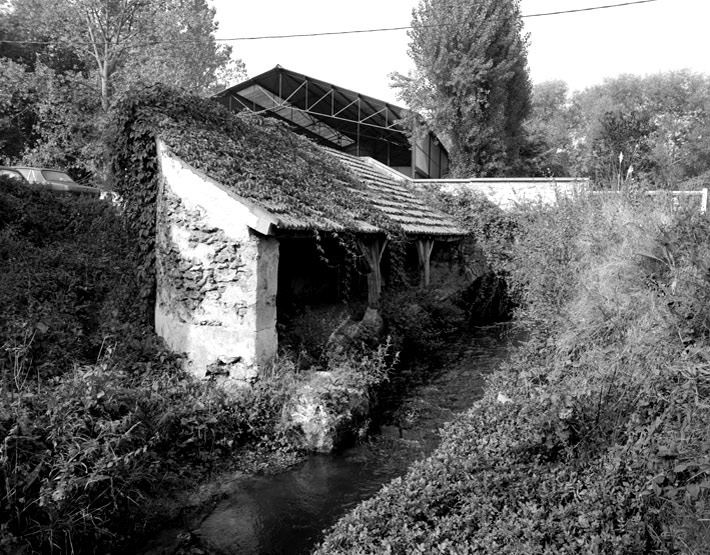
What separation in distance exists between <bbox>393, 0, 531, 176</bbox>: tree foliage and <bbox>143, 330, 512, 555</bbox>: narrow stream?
18426 mm

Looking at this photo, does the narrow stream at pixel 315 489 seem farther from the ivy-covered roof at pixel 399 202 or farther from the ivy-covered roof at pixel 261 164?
the ivy-covered roof at pixel 399 202

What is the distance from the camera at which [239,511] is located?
16.8 feet

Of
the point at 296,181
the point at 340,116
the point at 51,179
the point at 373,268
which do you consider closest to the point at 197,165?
the point at 296,181

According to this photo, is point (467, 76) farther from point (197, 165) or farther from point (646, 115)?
point (197, 165)

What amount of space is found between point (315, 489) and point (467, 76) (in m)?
21.9

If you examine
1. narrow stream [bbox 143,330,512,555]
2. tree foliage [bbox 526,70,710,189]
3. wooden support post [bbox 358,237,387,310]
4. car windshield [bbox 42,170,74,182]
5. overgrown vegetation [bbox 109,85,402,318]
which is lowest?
narrow stream [bbox 143,330,512,555]

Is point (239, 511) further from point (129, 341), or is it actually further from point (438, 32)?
point (438, 32)

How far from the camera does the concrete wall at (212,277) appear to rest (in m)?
6.84

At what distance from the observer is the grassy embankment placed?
359cm

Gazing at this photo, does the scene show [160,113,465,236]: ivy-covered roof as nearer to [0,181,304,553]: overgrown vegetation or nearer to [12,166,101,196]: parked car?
[0,181,304,553]: overgrown vegetation

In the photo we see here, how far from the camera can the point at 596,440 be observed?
454 cm

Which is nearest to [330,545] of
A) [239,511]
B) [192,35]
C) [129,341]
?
[239,511]

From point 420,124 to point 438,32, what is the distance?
405 centimetres

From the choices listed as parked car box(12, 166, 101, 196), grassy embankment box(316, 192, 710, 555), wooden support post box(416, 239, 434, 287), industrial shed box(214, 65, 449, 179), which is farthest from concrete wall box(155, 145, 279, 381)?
industrial shed box(214, 65, 449, 179)
